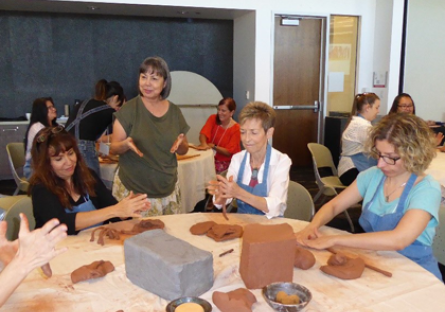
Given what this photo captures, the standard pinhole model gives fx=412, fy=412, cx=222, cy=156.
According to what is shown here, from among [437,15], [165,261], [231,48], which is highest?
[437,15]

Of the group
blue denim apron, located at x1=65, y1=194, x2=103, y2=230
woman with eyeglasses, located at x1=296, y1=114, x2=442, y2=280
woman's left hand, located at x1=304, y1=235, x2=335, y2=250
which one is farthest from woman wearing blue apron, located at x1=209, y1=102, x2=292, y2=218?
blue denim apron, located at x1=65, y1=194, x2=103, y2=230

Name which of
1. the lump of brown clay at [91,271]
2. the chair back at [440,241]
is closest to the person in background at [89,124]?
the lump of brown clay at [91,271]

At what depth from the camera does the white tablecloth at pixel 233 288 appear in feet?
4.40

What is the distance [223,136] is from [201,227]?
9.25ft

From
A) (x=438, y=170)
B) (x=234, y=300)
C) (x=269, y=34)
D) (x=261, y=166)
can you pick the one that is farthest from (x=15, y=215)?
(x=269, y=34)

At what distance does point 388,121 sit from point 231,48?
591 cm

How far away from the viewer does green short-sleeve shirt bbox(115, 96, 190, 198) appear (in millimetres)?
2561

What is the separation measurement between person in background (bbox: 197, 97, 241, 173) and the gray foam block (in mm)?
3103

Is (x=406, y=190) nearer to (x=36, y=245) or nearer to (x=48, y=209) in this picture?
(x=36, y=245)

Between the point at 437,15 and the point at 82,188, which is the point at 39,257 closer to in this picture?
the point at 82,188

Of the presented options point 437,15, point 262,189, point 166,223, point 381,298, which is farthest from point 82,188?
point 437,15

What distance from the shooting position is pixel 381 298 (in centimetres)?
139

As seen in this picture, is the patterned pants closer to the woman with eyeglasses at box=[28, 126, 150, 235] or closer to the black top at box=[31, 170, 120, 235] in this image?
the woman with eyeglasses at box=[28, 126, 150, 235]

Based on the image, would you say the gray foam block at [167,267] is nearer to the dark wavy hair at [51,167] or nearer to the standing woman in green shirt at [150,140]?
the dark wavy hair at [51,167]
